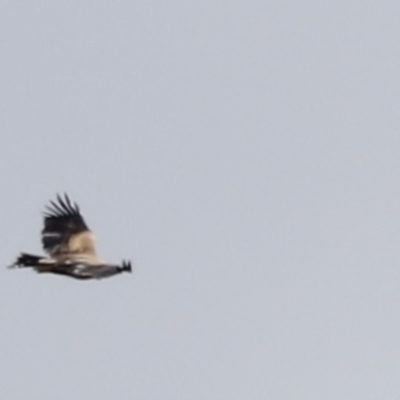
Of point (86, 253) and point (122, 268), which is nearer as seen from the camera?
point (122, 268)

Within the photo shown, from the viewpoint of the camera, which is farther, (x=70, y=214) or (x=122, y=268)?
(x=70, y=214)

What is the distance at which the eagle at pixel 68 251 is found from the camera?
4956cm

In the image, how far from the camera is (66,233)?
5466cm

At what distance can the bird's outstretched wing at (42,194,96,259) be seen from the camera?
53.2 m

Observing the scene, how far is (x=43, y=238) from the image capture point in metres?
54.2

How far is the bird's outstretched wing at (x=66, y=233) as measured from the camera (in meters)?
53.2

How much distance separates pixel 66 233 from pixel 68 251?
1.67 meters

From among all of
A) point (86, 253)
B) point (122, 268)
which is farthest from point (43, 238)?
point (122, 268)

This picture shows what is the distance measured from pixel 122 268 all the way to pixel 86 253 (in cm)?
517

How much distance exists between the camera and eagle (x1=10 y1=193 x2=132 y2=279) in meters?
49.6

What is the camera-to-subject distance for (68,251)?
53.1 m

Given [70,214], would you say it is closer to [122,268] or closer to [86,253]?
[86,253]

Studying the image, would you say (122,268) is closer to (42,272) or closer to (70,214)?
(42,272)

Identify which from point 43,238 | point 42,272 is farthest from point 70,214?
point 42,272
